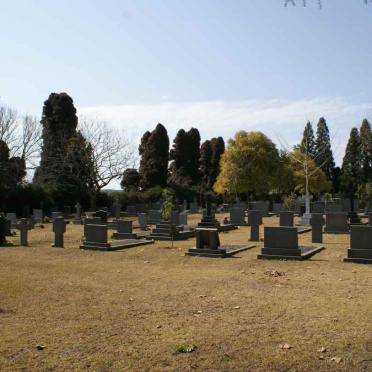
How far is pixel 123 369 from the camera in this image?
5223mm

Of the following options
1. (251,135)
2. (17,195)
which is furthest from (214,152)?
(17,195)

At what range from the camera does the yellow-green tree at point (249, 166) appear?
50938 millimetres

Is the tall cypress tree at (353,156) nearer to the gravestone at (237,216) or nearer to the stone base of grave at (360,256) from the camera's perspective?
the gravestone at (237,216)

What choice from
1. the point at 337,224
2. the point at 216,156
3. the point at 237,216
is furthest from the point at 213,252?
the point at 216,156

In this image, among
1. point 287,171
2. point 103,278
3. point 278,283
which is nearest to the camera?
point 278,283

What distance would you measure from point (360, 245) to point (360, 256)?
31 cm

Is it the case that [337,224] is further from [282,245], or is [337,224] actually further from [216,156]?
[216,156]

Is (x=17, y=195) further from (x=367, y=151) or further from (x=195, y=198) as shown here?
(x=367, y=151)

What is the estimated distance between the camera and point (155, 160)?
190 ft

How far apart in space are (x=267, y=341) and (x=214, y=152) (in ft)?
209

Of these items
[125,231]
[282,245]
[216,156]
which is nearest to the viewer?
[282,245]

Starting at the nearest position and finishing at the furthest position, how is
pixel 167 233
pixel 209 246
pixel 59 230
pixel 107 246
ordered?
pixel 209 246, pixel 107 246, pixel 59 230, pixel 167 233

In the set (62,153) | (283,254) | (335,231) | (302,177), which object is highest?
(62,153)

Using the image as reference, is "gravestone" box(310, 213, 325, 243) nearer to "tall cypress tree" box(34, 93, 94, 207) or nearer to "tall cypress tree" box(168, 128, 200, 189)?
"tall cypress tree" box(34, 93, 94, 207)
